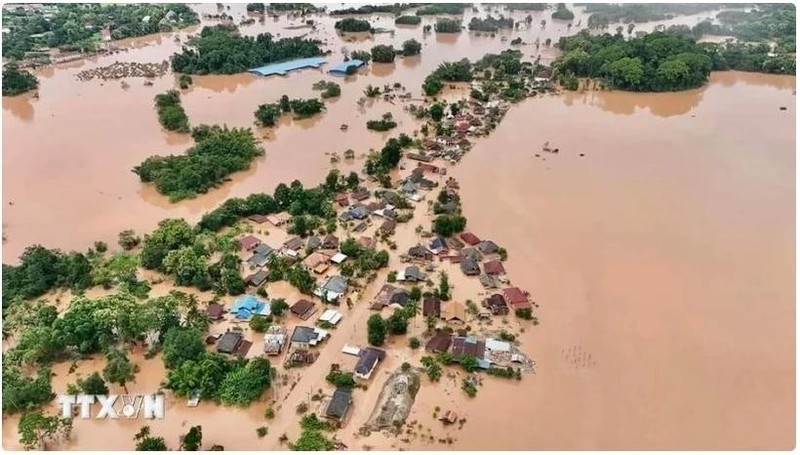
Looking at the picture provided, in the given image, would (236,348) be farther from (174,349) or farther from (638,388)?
(638,388)

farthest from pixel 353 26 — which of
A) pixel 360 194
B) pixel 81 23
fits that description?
pixel 360 194

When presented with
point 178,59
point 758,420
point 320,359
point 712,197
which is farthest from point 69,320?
point 178,59

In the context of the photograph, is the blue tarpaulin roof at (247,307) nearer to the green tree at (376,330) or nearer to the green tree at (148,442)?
the green tree at (376,330)

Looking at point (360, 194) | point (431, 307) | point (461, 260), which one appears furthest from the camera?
point (360, 194)

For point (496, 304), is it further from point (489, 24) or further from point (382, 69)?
point (489, 24)

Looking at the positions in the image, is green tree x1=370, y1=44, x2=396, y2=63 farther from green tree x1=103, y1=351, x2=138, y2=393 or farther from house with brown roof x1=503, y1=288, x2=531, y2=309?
green tree x1=103, y1=351, x2=138, y2=393

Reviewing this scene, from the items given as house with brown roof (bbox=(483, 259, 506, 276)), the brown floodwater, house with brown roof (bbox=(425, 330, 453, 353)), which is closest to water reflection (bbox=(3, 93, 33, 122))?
the brown floodwater

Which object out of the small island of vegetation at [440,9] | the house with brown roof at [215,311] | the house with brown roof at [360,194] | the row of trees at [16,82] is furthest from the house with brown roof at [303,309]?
the small island of vegetation at [440,9]
